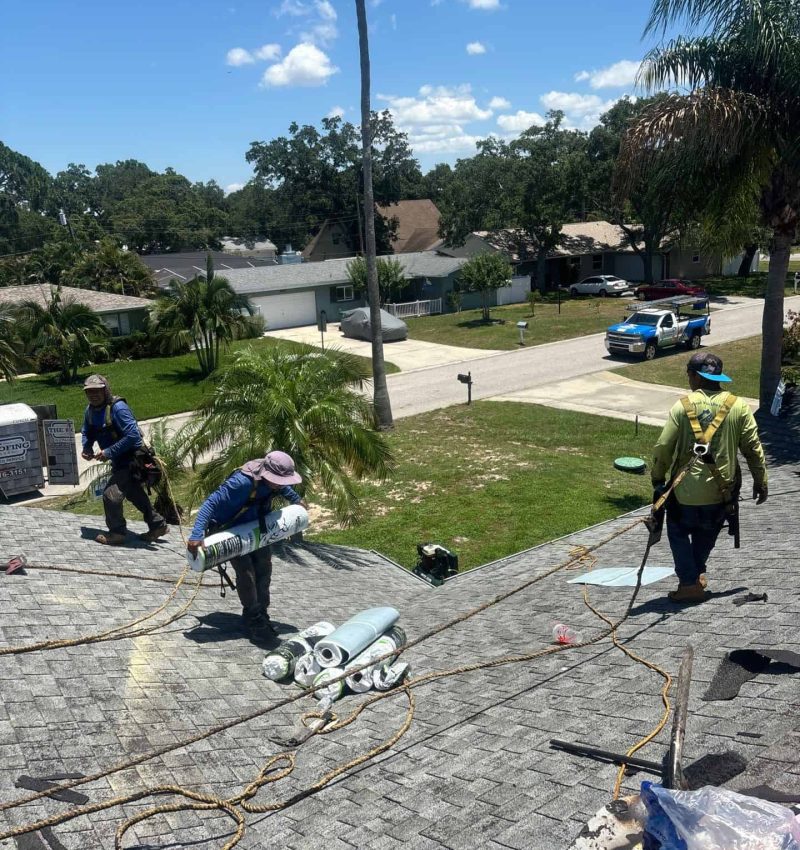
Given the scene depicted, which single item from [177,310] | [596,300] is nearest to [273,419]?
[177,310]

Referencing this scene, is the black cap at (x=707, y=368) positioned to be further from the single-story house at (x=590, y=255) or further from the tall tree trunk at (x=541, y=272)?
the tall tree trunk at (x=541, y=272)

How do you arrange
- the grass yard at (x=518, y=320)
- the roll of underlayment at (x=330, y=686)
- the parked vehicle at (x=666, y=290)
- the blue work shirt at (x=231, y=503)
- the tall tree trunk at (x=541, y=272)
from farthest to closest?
the tall tree trunk at (x=541, y=272) < the parked vehicle at (x=666, y=290) < the grass yard at (x=518, y=320) < the blue work shirt at (x=231, y=503) < the roll of underlayment at (x=330, y=686)

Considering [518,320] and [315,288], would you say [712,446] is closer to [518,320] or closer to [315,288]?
[518,320]

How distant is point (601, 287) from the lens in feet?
162

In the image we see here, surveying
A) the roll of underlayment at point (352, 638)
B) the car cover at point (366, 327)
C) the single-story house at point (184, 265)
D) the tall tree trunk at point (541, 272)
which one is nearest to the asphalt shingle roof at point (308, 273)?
the single-story house at point (184, 265)

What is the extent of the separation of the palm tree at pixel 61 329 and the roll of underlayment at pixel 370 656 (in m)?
26.3

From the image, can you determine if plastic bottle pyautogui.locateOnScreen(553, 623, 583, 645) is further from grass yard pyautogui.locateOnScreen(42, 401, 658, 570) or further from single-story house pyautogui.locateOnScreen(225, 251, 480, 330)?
single-story house pyautogui.locateOnScreen(225, 251, 480, 330)

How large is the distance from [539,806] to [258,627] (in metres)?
3.68

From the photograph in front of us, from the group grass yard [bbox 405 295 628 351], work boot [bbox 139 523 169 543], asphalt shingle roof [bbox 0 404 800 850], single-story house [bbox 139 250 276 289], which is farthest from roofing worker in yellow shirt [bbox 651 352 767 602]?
single-story house [bbox 139 250 276 289]

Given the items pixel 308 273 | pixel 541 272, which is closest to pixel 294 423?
pixel 308 273

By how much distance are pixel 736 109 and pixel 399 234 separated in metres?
52.2

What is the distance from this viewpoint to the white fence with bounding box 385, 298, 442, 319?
4556 cm

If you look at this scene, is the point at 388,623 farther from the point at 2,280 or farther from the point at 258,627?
the point at 2,280

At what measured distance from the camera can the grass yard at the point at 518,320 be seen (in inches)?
1470
